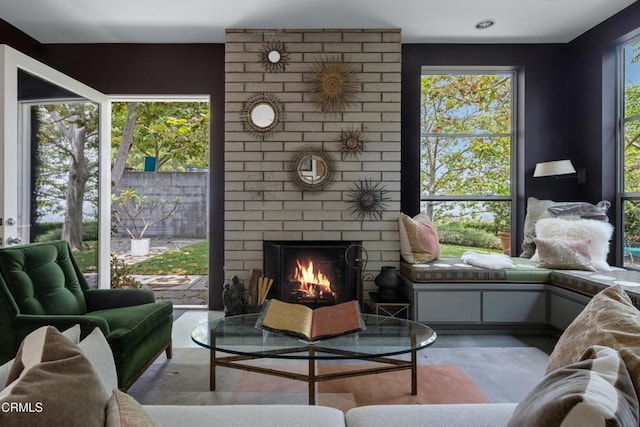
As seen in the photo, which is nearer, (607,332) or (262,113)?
(607,332)

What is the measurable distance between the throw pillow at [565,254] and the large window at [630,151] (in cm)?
55

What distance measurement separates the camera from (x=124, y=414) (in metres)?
0.78

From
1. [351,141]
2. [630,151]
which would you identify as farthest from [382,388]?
[630,151]

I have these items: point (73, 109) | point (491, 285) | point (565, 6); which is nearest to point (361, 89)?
point (565, 6)

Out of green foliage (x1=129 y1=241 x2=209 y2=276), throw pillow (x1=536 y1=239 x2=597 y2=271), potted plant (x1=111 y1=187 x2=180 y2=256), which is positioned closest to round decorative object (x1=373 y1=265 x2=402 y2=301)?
throw pillow (x1=536 y1=239 x2=597 y2=271)

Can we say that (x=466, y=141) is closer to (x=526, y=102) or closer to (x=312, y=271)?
(x=526, y=102)

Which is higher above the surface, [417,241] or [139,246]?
[417,241]

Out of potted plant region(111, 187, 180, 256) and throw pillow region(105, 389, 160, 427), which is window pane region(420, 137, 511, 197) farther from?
throw pillow region(105, 389, 160, 427)

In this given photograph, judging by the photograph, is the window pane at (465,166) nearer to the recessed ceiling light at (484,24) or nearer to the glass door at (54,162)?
the recessed ceiling light at (484,24)

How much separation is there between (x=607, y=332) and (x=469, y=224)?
10.4 ft

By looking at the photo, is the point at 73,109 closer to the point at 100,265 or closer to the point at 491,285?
the point at 100,265

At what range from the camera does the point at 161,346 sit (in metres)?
2.40

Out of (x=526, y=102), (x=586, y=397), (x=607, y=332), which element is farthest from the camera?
(x=526, y=102)

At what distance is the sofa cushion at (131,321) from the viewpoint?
1.88 metres
